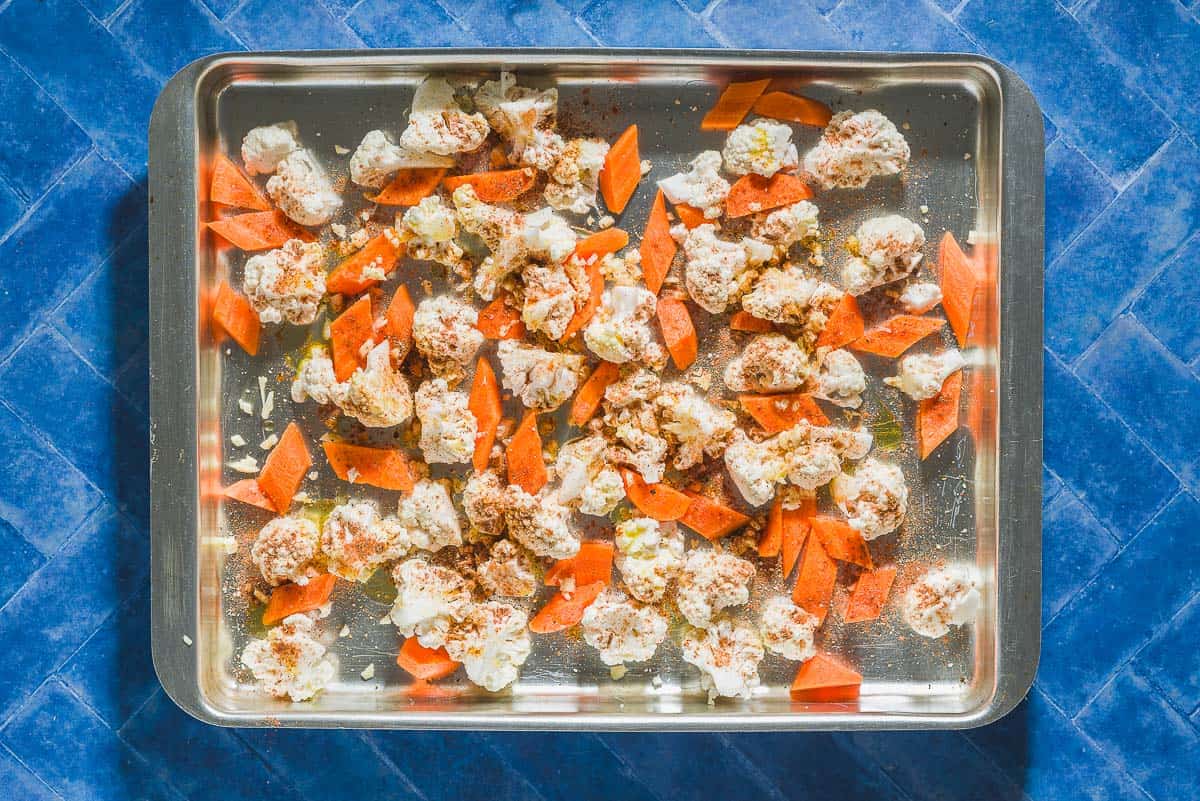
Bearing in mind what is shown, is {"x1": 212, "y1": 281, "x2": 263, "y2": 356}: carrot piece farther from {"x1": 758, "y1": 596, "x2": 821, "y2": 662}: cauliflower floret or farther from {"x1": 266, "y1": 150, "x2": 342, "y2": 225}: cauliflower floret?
{"x1": 758, "y1": 596, "x2": 821, "y2": 662}: cauliflower floret

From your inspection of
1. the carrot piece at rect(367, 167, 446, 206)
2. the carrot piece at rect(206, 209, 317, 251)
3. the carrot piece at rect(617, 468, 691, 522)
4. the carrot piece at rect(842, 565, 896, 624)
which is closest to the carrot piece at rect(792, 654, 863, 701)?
the carrot piece at rect(842, 565, 896, 624)

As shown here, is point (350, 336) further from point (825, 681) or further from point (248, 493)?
point (825, 681)

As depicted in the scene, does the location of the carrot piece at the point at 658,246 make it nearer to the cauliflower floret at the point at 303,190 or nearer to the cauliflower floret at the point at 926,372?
the cauliflower floret at the point at 926,372

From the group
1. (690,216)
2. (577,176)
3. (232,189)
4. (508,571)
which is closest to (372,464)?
(508,571)

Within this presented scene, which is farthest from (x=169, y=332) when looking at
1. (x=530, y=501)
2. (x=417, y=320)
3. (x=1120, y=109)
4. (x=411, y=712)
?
(x=1120, y=109)

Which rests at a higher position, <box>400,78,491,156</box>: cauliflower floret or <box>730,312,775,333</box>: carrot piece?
<box>400,78,491,156</box>: cauliflower floret

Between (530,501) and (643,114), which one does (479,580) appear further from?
(643,114)

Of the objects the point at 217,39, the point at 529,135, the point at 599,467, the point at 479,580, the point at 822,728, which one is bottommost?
the point at 479,580

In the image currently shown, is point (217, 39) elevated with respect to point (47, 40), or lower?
elevated
